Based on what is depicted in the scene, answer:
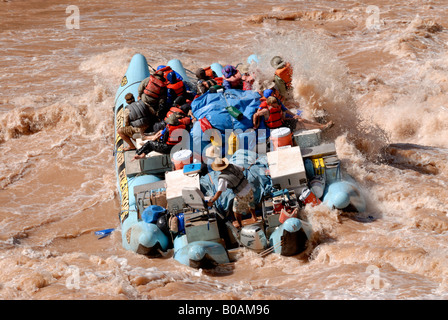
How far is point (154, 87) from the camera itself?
7523mm

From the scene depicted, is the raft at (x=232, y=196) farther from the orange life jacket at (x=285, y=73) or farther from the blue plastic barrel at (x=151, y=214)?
the orange life jacket at (x=285, y=73)

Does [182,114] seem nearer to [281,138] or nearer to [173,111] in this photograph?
[173,111]

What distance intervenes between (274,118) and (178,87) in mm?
1648

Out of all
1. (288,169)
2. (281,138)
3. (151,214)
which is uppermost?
(281,138)

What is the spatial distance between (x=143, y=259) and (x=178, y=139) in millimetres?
1702

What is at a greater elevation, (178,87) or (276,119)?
(178,87)

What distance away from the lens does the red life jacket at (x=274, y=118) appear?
685cm

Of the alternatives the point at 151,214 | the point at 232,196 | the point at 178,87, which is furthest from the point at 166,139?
the point at 232,196

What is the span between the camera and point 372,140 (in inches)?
317

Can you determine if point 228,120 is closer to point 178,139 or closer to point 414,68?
point 178,139

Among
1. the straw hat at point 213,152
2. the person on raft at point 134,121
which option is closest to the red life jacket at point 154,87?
the person on raft at point 134,121

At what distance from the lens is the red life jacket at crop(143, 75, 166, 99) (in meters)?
7.52
